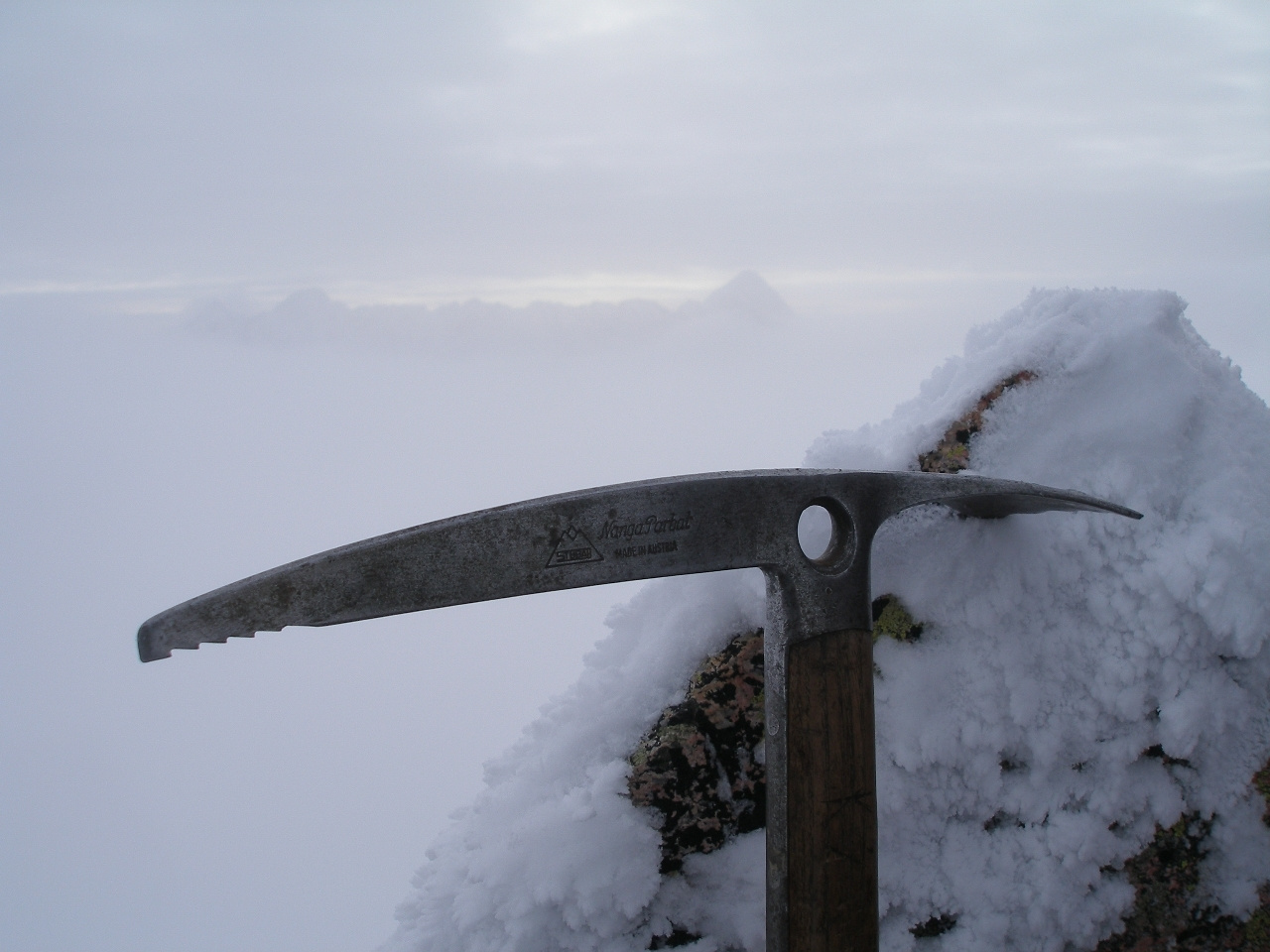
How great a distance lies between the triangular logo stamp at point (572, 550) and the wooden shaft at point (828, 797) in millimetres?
335

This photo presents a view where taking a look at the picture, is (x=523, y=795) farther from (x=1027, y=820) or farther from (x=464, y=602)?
(x=1027, y=820)

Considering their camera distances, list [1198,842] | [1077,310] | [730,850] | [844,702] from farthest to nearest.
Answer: [1077,310]
[1198,842]
[730,850]
[844,702]

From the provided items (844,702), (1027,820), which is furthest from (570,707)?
(1027,820)

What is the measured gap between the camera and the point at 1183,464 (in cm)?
166

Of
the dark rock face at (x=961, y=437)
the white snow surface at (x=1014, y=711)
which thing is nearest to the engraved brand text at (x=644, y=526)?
the white snow surface at (x=1014, y=711)

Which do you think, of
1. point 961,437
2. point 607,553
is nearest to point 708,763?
point 607,553

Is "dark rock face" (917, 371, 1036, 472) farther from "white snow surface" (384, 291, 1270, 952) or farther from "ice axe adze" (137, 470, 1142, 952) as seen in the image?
"ice axe adze" (137, 470, 1142, 952)

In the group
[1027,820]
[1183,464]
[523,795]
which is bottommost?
[1027,820]

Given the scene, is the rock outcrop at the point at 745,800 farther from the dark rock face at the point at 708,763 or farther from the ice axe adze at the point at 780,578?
the ice axe adze at the point at 780,578

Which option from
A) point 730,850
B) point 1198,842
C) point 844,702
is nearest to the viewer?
point 844,702

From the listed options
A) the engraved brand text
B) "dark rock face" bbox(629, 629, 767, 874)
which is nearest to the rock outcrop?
"dark rock face" bbox(629, 629, 767, 874)

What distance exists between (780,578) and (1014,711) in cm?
56

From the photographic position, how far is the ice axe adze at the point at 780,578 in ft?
3.51

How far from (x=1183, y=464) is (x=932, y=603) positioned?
54 cm
